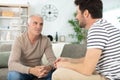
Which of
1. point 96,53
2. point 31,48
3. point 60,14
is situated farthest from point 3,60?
point 60,14

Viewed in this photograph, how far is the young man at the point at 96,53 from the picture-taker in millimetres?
1822

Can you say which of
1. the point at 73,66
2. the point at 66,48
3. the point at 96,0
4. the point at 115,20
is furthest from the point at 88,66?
the point at 115,20

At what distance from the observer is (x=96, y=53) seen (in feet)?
5.93

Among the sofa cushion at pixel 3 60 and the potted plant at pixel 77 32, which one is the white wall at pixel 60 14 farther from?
the sofa cushion at pixel 3 60

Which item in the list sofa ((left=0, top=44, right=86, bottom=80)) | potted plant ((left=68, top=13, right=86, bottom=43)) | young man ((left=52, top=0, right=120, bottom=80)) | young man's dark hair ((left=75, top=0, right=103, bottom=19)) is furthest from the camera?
potted plant ((left=68, top=13, right=86, bottom=43))

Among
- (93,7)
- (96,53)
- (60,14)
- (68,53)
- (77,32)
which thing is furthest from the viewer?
(60,14)

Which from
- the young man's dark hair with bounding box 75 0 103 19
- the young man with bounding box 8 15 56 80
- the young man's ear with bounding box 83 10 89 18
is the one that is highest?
the young man's dark hair with bounding box 75 0 103 19

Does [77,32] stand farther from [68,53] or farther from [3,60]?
[3,60]

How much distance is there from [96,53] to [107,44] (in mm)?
119

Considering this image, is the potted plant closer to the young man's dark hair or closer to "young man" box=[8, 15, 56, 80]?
"young man" box=[8, 15, 56, 80]

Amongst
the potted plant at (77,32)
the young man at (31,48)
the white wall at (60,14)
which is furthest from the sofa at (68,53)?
the white wall at (60,14)

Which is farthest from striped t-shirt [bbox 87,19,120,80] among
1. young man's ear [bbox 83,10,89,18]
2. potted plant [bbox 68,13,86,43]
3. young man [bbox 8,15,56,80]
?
potted plant [bbox 68,13,86,43]

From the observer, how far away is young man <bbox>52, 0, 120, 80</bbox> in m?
1.82

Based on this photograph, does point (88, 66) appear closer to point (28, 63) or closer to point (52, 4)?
point (28, 63)
